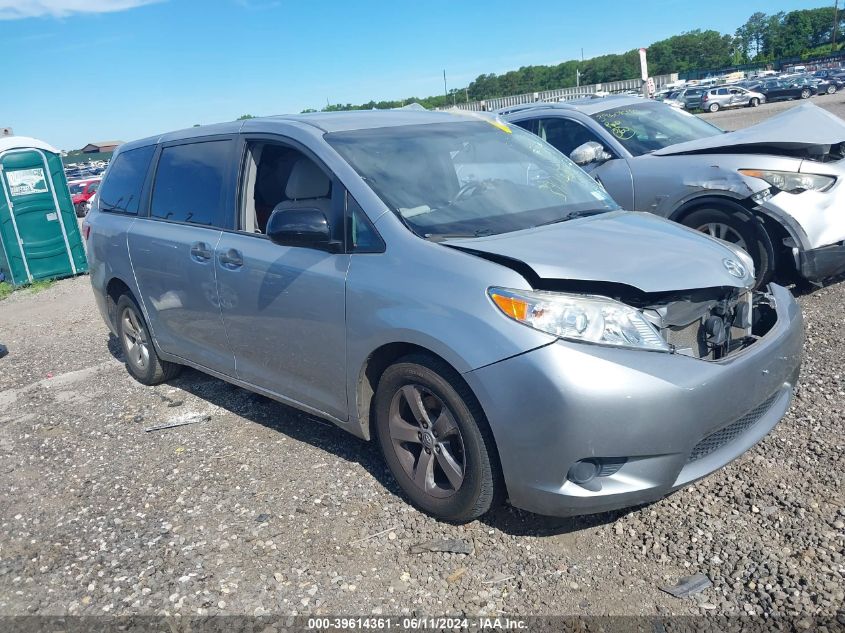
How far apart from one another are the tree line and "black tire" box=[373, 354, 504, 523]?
11359 centimetres

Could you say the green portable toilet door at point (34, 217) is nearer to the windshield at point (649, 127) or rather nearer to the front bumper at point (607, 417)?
the windshield at point (649, 127)

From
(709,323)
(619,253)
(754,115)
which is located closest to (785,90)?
(754,115)

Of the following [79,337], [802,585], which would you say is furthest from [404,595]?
[79,337]

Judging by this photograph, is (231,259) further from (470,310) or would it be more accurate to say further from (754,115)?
(754,115)

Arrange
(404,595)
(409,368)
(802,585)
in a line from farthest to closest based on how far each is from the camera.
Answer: (409,368) → (404,595) → (802,585)

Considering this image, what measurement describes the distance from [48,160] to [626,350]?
12046 millimetres

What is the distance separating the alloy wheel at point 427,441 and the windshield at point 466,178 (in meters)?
0.77

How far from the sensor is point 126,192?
18.4 feet

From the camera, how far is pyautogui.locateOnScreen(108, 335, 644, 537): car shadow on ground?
335 centimetres

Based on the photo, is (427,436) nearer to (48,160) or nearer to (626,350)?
(626,350)

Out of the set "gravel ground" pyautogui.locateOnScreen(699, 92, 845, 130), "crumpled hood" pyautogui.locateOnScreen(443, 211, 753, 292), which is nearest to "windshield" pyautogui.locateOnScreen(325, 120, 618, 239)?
"crumpled hood" pyautogui.locateOnScreen(443, 211, 753, 292)

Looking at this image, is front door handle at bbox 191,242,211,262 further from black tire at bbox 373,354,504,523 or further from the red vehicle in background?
the red vehicle in background

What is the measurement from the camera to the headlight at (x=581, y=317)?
289 centimetres

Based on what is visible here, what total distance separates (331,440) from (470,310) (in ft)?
5.90
